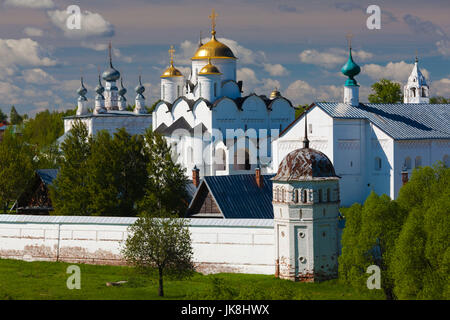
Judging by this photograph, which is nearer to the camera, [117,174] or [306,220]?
[306,220]

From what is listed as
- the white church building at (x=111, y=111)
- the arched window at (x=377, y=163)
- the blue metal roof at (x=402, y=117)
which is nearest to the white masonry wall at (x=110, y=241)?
the blue metal roof at (x=402, y=117)

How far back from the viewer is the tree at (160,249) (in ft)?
68.7

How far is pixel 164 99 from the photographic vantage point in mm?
51375

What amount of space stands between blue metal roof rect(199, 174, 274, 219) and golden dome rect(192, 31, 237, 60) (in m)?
20.3

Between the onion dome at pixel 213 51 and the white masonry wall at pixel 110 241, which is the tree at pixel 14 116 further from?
the white masonry wall at pixel 110 241

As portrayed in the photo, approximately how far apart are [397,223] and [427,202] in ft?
2.66

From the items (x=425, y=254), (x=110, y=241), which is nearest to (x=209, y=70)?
(x=110, y=241)

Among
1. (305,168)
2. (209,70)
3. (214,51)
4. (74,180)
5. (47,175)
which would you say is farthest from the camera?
(214,51)

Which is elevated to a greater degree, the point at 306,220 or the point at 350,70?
the point at 350,70

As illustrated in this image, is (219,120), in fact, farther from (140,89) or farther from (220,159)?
(140,89)

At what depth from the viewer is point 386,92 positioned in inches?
2525

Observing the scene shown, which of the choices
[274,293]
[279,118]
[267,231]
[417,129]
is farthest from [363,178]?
[274,293]

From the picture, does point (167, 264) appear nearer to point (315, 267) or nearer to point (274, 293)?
point (315, 267)

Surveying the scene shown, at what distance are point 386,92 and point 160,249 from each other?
45.8m
